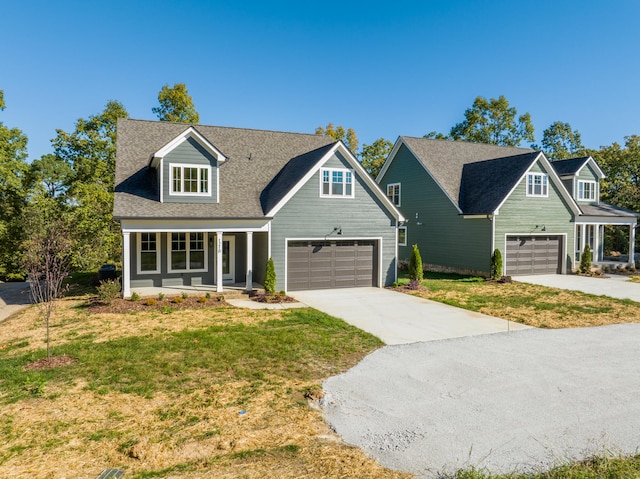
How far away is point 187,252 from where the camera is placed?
18.1 metres

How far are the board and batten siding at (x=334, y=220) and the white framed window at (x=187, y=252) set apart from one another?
3.42 metres

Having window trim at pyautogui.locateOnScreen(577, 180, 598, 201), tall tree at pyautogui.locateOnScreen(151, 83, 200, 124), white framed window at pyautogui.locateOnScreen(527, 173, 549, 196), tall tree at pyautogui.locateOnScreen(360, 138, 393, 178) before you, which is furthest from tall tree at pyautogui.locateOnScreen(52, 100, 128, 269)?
window trim at pyautogui.locateOnScreen(577, 180, 598, 201)

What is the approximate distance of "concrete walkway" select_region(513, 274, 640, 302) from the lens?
57.2 feet

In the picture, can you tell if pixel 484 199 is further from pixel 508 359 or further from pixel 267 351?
pixel 267 351

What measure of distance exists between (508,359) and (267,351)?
529cm

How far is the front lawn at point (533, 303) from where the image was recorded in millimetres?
12797

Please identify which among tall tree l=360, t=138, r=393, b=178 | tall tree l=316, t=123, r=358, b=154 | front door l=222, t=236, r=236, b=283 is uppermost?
tall tree l=316, t=123, r=358, b=154

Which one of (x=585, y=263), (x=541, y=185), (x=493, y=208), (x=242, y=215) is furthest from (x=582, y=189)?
(x=242, y=215)

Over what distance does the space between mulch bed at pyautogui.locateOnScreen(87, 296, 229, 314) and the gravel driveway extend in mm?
7668

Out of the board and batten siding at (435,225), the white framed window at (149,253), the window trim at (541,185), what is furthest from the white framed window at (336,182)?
the window trim at (541,185)

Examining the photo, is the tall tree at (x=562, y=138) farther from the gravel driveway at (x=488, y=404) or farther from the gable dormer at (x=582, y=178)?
the gravel driveway at (x=488, y=404)

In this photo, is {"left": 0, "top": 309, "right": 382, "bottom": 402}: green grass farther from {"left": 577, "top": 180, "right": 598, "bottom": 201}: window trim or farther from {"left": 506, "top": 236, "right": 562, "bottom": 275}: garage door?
{"left": 577, "top": 180, "right": 598, "bottom": 201}: window trim

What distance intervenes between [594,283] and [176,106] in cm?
3395

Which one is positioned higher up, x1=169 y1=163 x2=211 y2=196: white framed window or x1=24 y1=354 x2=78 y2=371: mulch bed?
x1=169 y1=163 x2=211 y2=196: white framed window
